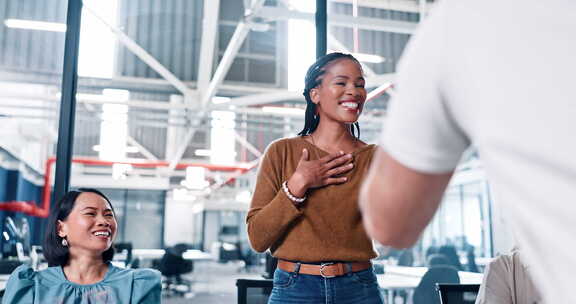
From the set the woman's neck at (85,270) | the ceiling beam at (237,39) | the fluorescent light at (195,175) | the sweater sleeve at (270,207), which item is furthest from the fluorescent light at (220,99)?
the sweater sleeve at (270,207)

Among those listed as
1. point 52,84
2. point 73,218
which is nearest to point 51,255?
point 73,218

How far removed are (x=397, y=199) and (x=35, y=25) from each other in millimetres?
3487

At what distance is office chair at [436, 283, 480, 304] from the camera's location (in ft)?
7.91

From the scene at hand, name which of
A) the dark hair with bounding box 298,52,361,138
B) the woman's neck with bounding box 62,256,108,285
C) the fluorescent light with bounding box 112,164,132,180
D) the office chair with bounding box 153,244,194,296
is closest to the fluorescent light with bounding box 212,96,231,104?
the fluorescent light with bounding box 112,164,132,180

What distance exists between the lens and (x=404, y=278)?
4.97m

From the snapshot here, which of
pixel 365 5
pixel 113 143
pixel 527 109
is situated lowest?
pixel 527 109

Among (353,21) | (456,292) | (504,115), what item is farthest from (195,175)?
(504,115)

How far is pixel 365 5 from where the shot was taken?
16.3 feet

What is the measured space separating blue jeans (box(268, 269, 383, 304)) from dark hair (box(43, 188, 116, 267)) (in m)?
1.01

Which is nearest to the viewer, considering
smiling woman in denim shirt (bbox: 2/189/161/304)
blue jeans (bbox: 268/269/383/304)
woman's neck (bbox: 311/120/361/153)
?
blue jeans (bbox: 268/269/383/304)

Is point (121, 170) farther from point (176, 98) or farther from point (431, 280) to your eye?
point (431, 280)

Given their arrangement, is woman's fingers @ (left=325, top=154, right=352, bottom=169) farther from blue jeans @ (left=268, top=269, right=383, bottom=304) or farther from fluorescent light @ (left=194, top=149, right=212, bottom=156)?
fluorescent light @ (left=194, top=149, right=212, bottom=156)

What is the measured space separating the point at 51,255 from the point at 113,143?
4764mm

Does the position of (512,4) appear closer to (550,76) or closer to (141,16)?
(550,76)
